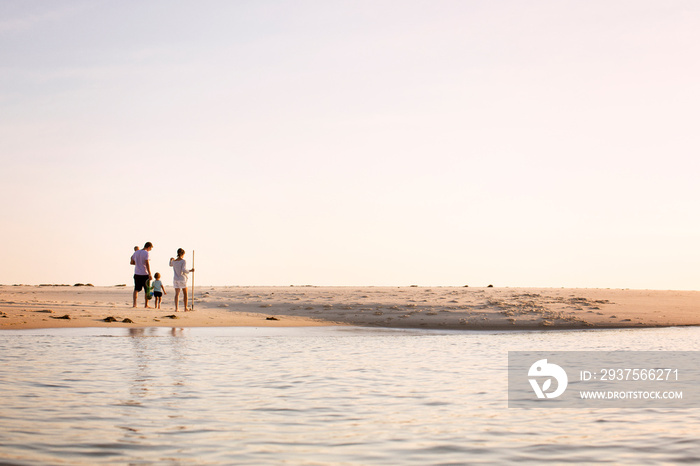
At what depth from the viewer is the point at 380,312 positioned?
23.2m

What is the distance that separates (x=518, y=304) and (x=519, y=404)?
726 inches

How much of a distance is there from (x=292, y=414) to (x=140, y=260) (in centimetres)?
1618

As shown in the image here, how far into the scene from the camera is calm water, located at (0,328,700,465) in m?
5.12

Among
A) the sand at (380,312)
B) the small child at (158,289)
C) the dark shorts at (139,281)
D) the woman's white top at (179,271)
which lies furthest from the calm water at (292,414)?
the small child at (158,289)

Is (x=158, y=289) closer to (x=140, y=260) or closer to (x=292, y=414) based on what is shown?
(x=140, y=260)

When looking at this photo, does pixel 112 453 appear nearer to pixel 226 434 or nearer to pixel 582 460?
pixel 226 434

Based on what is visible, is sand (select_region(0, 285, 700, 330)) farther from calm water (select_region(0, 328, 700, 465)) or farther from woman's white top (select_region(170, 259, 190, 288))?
calm water (select_region(0, 328, 700, 465))

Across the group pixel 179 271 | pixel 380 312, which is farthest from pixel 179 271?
pixel 380 312

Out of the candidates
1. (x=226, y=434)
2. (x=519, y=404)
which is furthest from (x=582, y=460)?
(x=226, y=434)

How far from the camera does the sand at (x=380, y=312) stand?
18.9 m

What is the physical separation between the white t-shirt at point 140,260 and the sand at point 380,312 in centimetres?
123

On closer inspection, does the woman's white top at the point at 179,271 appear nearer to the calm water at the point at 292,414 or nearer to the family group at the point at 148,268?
the family group at the point at 148,268

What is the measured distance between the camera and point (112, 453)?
4.95 meters

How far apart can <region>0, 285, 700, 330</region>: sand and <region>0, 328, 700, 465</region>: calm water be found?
6750 millimetres
